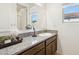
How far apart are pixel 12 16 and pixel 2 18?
0.57 feet

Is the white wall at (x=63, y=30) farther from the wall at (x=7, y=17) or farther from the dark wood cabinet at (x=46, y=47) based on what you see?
the wall at (x=7, y=17)

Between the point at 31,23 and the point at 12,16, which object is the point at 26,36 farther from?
the point at 12,16

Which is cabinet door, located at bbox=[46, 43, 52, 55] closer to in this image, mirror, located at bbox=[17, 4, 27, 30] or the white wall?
the white wall

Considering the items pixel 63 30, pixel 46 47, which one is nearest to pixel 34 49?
pixel 46 47

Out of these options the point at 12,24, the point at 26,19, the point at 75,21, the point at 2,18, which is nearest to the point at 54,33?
the point at 75,21

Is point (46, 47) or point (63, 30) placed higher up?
point (63, 30)

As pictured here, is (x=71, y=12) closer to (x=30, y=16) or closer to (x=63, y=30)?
(x=63, y=30)

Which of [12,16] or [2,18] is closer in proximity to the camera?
[2,18]

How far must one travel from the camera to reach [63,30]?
162cm

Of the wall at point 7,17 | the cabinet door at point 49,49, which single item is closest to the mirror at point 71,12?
the cabinet door at point 49,49

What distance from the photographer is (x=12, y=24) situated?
1.60 meters

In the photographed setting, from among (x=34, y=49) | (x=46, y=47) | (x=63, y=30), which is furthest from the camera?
(x=46, y=47)

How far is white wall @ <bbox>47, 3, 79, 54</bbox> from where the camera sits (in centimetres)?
154

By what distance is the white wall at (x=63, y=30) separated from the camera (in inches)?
60.8
